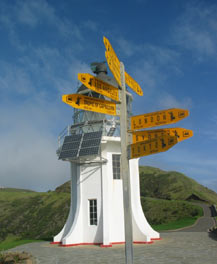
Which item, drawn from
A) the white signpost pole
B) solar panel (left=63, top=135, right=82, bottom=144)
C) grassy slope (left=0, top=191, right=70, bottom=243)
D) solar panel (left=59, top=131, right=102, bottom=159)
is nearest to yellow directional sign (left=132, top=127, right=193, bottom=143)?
the white signpost pole

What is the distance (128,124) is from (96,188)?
34.5 feet

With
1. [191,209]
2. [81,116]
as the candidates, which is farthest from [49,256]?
[191,209]

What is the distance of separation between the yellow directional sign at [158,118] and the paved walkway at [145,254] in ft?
20.1

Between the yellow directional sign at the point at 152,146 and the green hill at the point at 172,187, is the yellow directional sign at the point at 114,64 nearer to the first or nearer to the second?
the yellow directional sign at the point at 152,146

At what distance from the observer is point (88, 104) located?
23.7 feet

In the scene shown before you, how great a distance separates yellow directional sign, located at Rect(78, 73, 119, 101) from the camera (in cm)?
691

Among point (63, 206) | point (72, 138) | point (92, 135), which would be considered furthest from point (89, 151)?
point (63, 206)

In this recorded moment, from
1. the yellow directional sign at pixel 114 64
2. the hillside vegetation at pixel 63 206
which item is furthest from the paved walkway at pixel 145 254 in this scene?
the hillside vegetation at pixel 63 206

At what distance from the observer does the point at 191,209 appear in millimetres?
32688

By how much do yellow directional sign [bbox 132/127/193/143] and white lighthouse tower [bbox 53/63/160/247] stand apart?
8.79 m

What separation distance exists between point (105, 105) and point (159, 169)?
55.3 m

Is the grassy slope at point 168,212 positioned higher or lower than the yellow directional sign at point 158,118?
lower

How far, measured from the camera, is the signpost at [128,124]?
6668 millimetres

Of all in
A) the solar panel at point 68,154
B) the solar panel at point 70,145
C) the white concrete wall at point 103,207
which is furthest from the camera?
the solar panel at point 70,145
